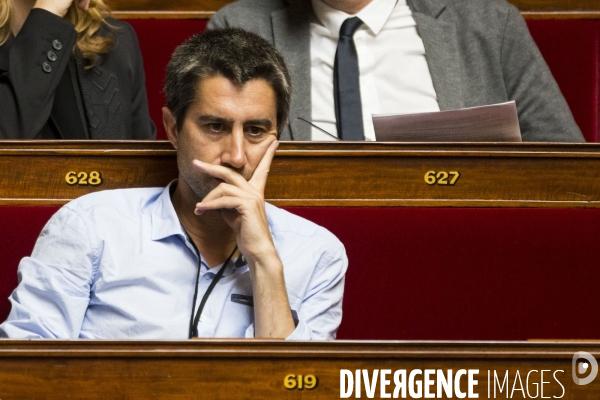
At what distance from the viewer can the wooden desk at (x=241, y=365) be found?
0.50 m

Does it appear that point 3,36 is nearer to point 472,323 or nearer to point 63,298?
point 63,298

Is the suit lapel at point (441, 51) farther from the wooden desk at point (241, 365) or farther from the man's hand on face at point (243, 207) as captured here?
the wooden desk at point (241, 365)

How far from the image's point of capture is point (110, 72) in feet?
3.15

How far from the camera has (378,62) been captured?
1053 mm

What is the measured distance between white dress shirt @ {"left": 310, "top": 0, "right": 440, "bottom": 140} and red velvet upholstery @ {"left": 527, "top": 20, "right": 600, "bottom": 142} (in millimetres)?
220

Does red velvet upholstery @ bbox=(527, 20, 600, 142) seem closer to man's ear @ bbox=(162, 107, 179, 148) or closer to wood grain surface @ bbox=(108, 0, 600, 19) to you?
wood grain surface @ bbox=(108, 0, 600, 19)

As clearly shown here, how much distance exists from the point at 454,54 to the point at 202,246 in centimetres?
46

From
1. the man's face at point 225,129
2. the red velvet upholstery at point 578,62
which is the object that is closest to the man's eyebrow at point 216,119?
the man's face at point 225,129

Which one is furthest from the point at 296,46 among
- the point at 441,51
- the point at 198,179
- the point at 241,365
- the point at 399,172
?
the point at 241,365

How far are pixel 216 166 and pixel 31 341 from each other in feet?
0.70

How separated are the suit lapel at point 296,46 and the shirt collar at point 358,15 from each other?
0.02 metres

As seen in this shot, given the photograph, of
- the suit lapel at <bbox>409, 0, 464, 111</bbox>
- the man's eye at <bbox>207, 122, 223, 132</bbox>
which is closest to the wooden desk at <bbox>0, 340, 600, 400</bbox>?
the man's eye at <bbox>207, 122, 223, 132</bbox>

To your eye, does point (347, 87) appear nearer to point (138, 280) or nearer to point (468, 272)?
point (468, 272)

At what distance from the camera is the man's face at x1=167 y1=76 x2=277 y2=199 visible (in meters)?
0.68
